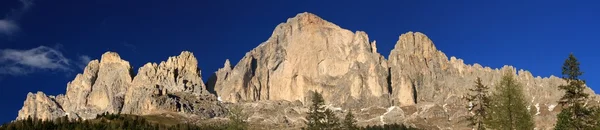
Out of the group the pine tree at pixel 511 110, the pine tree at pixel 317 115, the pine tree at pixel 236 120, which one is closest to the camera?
the pine tree at pixel 511 110

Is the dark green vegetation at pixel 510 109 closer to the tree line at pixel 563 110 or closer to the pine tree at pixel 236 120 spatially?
the tree line at pixel 563 110

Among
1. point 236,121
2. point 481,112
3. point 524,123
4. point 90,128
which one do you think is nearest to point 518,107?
point 524,123

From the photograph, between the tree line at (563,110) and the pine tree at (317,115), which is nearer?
the tree line at (563,110)

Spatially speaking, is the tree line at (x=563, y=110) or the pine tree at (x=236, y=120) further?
the pine tree at (x=236, y=120)

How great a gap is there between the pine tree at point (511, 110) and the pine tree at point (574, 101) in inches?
121

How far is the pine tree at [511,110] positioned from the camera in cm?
5000

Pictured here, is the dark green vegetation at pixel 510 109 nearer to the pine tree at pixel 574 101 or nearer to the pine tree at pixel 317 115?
the pine tree at pixel 574 101

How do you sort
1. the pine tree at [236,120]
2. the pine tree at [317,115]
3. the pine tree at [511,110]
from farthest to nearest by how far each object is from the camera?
the pine tree at [317,115], the pine tree at [236,120], the pine tree at [511,110]

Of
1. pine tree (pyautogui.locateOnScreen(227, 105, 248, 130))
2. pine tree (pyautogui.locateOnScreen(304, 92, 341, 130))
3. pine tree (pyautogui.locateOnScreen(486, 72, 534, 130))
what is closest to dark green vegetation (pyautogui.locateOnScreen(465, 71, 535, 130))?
pine tree (pyautogui.locateOnScreen(486, 72, 534, 130))

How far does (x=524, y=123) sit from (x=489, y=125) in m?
2.95

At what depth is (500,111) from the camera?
167ft

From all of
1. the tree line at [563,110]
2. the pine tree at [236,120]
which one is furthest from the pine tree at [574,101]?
the pine tree at [236,120]

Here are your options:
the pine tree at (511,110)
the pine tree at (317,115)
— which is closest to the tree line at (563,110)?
the pine tree at (511,110)

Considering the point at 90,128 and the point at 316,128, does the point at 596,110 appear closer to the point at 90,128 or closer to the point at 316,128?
the point at 316,128
